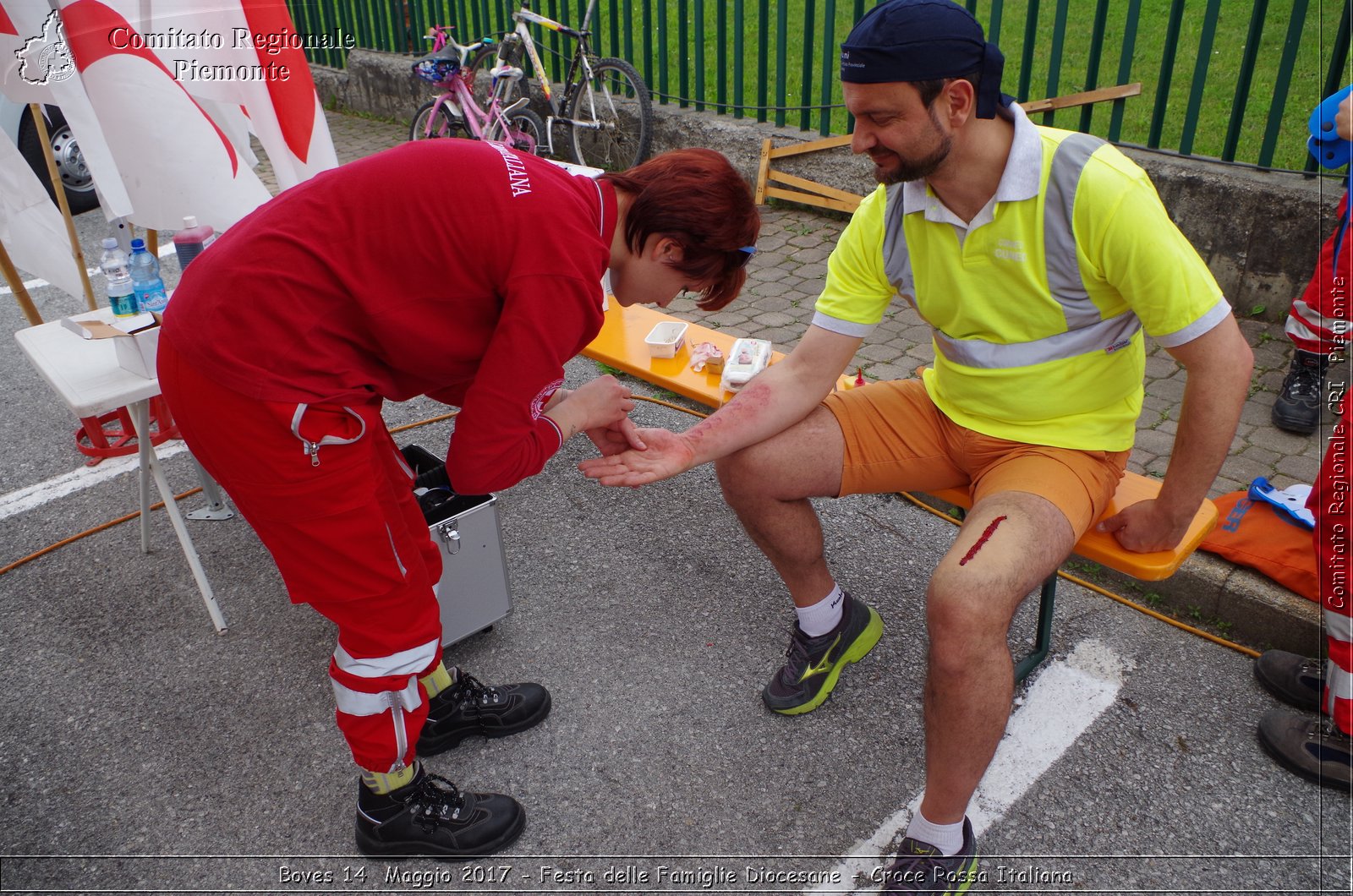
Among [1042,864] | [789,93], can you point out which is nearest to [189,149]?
[1042,864]

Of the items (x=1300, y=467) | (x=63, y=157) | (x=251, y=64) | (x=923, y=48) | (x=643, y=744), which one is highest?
(x=923, y=48)

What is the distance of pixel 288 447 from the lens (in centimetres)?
177

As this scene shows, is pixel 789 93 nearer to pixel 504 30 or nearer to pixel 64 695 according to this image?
pixel 504 30

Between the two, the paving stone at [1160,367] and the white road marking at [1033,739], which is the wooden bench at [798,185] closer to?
the paving stone at [1160,367]

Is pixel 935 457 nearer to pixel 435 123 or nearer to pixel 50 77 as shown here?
pixel 50 77

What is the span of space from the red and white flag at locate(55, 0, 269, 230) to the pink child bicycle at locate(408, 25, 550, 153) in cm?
432

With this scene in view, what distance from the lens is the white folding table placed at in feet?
8.84

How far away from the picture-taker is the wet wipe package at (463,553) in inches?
104

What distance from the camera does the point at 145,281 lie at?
3.04m

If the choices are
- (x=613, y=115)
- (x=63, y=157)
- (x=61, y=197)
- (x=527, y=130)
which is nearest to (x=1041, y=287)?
(x=61, y=197)

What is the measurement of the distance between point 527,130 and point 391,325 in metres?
6.37

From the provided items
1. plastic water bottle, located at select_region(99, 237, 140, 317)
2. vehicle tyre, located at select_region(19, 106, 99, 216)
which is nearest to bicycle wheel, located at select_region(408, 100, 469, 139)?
vehicle tyre, located at select_region(19, 106, 99, 216)

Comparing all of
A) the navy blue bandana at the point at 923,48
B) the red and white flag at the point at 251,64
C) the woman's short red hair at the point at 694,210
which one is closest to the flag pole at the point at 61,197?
the red and white flag at the point at 251,64

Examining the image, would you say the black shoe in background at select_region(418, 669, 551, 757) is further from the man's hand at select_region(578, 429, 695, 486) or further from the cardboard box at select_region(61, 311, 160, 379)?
the cardboard box at select_region(61, 311, 160, 379)
